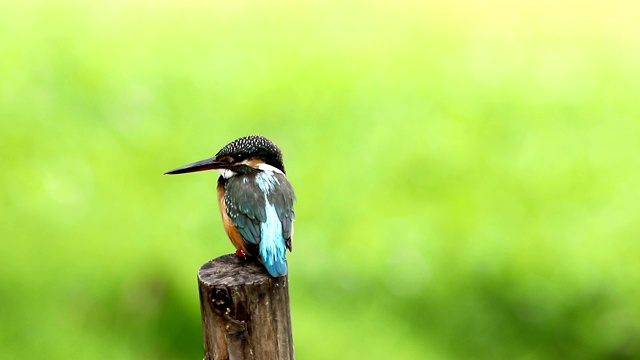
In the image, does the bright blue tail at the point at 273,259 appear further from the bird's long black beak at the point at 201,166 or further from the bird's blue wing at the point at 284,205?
the bird's long black beak at the point at 201,166

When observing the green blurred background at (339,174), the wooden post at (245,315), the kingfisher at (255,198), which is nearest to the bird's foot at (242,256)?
the kingfisher at (255,198)

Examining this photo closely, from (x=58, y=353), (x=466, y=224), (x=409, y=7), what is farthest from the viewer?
(x=409, y=7)

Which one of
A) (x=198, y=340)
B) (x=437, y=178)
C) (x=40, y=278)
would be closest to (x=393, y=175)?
(x=437, y=178)

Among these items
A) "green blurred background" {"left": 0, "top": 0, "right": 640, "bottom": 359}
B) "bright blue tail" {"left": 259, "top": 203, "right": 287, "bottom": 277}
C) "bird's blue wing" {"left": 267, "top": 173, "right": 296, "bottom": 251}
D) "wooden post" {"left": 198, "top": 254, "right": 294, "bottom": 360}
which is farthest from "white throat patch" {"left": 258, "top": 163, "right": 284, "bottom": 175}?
"green blurred background" {"left": 0, "top": 0, "right": 640, "bottom": 359}

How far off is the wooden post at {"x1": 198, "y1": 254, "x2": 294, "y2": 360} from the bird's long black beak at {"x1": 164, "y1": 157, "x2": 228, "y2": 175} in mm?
573

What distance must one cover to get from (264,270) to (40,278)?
3.49m

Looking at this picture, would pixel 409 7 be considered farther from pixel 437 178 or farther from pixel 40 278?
pixel 40 278

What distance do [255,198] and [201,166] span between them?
0.88ft

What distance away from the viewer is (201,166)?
3750 millimetres

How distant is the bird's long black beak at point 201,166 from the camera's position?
3.73 meters

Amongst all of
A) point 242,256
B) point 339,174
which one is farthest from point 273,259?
point 339,174

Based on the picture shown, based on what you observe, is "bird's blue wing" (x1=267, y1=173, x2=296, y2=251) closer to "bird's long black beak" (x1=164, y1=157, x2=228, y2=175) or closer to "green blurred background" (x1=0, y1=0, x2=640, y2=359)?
"bird's long black beak" (x1=164, y1=157, x2=228, y2=175)

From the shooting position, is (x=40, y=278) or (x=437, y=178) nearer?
(x=40, y=278)

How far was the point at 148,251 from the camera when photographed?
21.5 ft
